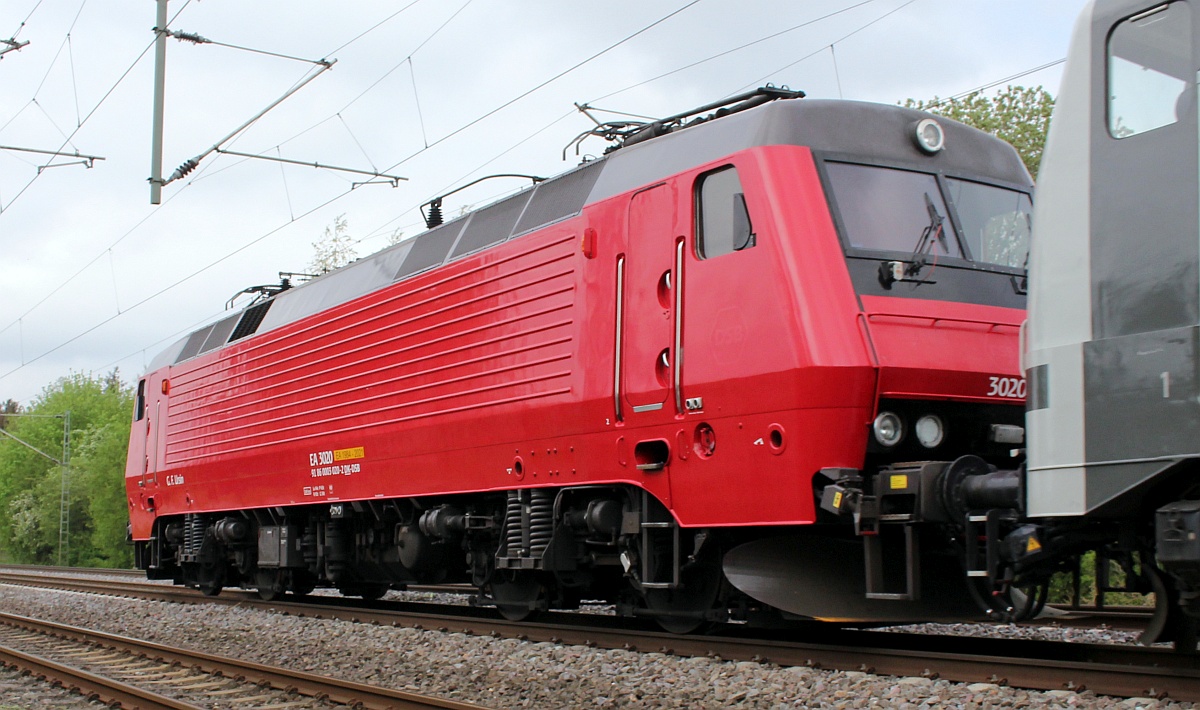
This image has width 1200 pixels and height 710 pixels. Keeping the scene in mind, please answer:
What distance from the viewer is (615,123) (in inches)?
402

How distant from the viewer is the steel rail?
795 cm

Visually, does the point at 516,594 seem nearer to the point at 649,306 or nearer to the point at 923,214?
the point at 649,306

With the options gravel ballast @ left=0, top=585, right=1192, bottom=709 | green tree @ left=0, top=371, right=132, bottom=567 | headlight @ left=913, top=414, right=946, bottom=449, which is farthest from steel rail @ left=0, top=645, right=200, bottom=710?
green tree @ left=0, top=371, right=132, bottom=567

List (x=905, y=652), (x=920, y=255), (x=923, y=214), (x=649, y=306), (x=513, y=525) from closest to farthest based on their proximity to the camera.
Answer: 1. (x=905, y=652)
2. (x=920, y=255)
3. (x=923, y=214)
4. (x=649, y=306)
5. (x=513, y=525)

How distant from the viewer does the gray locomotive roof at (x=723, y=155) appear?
8.09 meters

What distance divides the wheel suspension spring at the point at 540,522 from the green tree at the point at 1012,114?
17.8m

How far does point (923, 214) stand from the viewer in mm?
8148

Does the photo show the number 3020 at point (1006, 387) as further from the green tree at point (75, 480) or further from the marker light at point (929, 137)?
the green tree at point (75, 480)

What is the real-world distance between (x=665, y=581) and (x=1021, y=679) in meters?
2.87

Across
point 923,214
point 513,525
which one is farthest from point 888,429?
point 513,525

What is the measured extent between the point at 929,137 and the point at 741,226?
1595 mm

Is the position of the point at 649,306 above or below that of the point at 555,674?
above

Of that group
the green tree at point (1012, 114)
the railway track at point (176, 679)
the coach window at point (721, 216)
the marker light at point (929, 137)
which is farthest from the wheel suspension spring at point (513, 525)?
the green tree at point (1012, 114)

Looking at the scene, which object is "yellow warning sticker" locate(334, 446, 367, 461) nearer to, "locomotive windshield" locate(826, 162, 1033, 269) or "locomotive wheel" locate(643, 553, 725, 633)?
"locomotive wheel" locate(643, 553, 725, 633)
